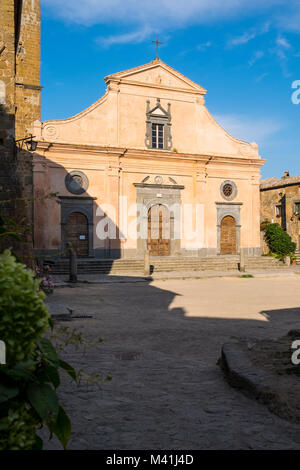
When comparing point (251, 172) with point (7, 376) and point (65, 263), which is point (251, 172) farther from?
point (7, 376)

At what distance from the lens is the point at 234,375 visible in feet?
14.3

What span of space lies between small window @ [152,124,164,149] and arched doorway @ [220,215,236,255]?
18.8 feet

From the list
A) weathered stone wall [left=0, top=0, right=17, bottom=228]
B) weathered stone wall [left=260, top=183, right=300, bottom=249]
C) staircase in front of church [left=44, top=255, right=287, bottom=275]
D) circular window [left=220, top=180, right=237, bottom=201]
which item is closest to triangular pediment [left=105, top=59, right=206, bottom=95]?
circular window [left=220, top=180, right=237, bottom=201]

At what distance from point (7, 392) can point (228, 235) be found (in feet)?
82.0

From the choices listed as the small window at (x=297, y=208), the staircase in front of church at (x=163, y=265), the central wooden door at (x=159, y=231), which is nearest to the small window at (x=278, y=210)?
the small window at (x=297, y=208)

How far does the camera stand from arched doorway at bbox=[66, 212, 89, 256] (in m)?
22.7

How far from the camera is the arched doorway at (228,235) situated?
2588 cm

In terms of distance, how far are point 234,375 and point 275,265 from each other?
68.8 feet

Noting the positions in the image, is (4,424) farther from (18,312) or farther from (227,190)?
(227,190)

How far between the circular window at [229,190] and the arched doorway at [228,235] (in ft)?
3.91

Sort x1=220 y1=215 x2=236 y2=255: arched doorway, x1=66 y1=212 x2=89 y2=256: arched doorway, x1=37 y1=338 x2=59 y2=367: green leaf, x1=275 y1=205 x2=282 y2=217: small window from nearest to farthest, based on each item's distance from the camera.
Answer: x1=37 y1=338 x2=59 y2=367: green leaf
x1=66 y1=212 x2=89 y2=256: arched doorway
x1=220 y1=215 x2=236 y2=255: arched doorway
x1=275 y1=205 x2=282 y2=217: small window

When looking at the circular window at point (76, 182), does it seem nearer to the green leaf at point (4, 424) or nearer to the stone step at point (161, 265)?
the stone step at point (161, 265)

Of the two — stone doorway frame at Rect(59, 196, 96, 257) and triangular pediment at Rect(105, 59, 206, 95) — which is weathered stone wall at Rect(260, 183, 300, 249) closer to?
triangular pediment at Rect(105, 59, 206, 95)
